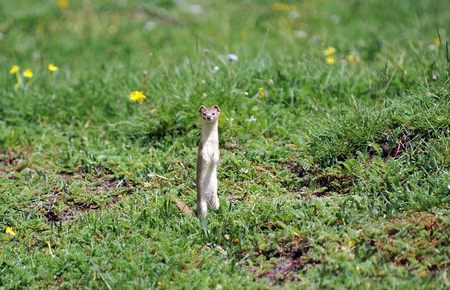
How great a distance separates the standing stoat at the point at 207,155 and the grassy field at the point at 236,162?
0.17m

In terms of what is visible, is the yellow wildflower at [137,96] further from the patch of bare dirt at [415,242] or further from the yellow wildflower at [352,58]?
the patch of bare dirt at [415,242]

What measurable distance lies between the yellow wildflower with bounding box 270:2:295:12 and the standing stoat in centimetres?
490

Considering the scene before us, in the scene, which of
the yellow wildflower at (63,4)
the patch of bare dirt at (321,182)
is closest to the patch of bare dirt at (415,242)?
the patch of bare dirt at (321,182)

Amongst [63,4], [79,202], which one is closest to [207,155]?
[79,202]

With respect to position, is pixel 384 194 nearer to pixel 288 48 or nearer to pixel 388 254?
pixel 388 254

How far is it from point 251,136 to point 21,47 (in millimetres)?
3696

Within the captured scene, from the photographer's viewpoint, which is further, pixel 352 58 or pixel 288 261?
pixel 352 58

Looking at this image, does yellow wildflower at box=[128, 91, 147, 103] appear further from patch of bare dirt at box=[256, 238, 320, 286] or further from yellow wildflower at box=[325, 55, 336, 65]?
patch of bare dirt at box=[256, 238, 320, 286]

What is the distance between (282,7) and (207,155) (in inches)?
201

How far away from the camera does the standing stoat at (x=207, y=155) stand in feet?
14.1

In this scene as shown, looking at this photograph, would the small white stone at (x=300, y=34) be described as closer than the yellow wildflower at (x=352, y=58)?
No

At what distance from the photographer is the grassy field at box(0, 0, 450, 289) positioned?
4.09 m

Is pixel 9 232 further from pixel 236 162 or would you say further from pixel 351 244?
pixel 351 244

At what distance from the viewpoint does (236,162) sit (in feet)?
17.1
